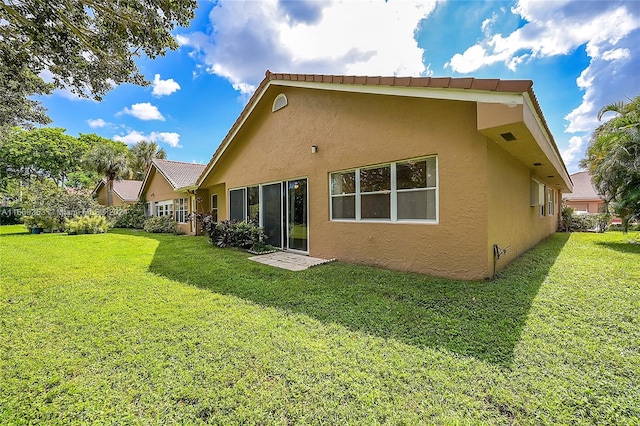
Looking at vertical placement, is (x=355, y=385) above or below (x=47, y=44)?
below

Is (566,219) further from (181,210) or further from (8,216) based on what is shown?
(8,216)

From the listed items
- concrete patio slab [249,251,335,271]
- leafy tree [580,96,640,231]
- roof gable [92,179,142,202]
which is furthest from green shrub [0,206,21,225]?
leafy tree [580,96,640,231]

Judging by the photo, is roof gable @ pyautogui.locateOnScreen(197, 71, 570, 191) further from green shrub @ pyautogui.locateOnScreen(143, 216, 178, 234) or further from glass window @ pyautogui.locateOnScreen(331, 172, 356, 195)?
green shrub @ pyautogui.locateOnScreen(143, 216, 178, 234)

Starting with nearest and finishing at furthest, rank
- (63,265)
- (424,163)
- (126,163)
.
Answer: (424,163) < (63,265) < (126,163)

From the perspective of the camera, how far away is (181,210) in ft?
60.1

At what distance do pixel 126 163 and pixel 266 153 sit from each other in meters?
22.4

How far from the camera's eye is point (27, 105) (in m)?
Result: 10.5

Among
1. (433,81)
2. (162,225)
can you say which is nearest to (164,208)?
(162,225)

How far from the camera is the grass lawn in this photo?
7.31ft

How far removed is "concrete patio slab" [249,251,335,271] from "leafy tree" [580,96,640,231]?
36.6 ft

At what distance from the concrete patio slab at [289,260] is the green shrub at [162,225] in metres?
12.4

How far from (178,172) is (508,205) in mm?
19988

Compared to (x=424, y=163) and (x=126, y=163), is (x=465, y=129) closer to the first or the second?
(x=424, y=163)

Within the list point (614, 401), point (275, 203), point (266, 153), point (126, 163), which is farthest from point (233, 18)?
point (126, 163)
